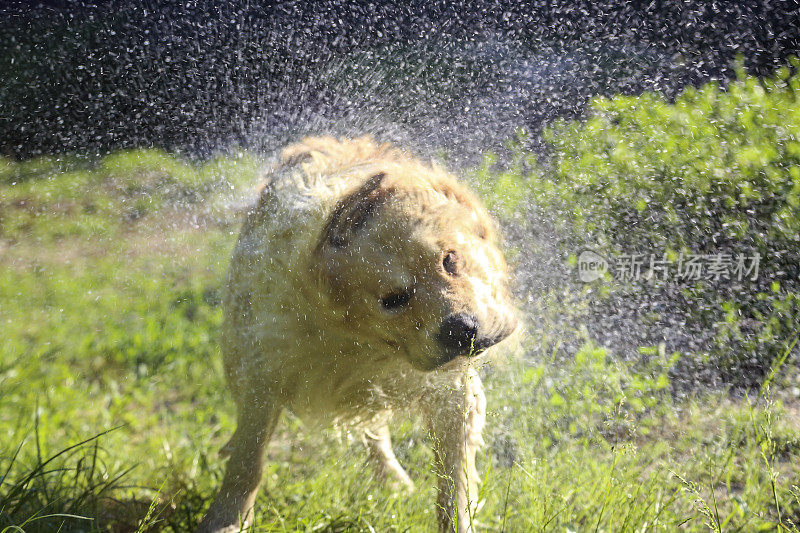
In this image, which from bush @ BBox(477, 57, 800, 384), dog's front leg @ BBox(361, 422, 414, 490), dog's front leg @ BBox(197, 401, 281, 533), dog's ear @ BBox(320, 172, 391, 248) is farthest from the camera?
bush @ BBox(477, 57, 800, 384)

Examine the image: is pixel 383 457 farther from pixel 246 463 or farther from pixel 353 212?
pixel 353 212

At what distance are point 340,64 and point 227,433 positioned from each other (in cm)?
405

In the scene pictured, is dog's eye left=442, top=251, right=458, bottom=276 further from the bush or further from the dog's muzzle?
the bush

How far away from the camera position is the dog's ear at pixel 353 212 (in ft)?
7.22

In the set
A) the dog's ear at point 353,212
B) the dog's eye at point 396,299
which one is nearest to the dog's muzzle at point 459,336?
the dog's eye at point 396,299

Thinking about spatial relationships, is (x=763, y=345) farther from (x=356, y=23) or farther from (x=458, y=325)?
(x=356, y=23)

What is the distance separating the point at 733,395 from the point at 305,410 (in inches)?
110

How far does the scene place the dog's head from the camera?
2.12 m

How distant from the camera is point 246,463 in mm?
2572

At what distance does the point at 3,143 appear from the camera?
7109mm

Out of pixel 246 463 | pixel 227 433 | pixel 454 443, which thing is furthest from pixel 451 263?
pixel 227 433

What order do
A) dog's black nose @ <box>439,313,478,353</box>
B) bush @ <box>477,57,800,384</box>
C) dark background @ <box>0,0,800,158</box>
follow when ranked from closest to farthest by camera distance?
dog's black nose @ <box>439,313,478,353</box> → bush @ <box>477,57,800,384</box> → dark background @ <box>0,0,800,158</box>

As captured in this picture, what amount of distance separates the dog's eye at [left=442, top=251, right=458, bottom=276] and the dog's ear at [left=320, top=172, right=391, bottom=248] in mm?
274

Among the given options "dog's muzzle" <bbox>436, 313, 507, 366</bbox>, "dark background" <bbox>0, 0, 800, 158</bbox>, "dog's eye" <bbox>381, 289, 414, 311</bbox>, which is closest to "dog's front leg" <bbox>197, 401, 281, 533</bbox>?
"dog's eye" <bbox>381, 289, 414, 311</bbox>
